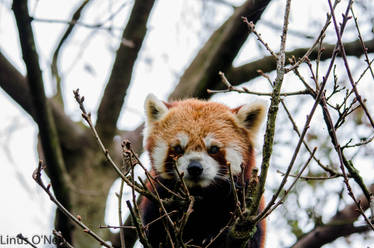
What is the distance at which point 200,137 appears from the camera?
3.99m

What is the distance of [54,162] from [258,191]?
344 cm

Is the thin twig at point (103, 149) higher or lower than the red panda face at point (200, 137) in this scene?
lower

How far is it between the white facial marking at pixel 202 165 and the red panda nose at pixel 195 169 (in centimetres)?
3

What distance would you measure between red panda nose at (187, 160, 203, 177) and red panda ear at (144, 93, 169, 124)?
3.04 ft

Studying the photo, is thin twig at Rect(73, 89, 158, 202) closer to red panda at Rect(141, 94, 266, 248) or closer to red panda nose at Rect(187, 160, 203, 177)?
red panda at Rect(141, 94, 266, 248)

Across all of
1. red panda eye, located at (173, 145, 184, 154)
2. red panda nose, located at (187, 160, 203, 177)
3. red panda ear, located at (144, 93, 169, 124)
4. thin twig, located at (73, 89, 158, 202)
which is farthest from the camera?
red panda ear, located at (144, 93, 169, 124)

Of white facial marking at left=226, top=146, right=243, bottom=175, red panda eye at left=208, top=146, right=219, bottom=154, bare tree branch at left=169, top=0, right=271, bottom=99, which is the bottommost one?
white facial marking at left=226, top=146, right=243, bottom=175

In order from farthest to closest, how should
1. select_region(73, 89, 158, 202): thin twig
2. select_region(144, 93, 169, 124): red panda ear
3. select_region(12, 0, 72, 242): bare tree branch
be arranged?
select_region(12, 0, 72, 242): bare tree branch, select_region(144, 93, 169, 124): red panda ear, select_region(73, 89, 158, 202): thin twig

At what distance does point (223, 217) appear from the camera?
147 inches

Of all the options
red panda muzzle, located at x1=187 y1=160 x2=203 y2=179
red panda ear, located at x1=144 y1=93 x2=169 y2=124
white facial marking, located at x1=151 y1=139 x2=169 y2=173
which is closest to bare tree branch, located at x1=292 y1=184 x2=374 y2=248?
red panda muzzle, located at x1=187 y1=160 x2=203 y2=179

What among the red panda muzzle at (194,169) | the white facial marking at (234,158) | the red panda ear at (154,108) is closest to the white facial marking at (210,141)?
the white facial marking at (234,158)

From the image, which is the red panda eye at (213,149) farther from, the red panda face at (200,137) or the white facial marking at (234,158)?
the white facial marking at (234,158)

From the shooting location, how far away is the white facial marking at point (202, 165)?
370cm

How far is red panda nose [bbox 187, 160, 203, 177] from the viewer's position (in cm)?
363
